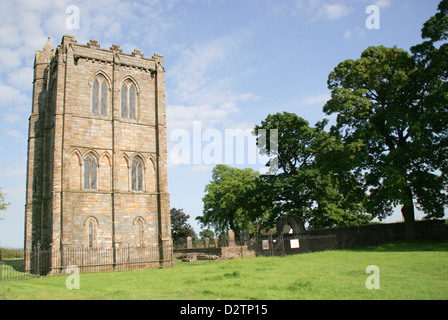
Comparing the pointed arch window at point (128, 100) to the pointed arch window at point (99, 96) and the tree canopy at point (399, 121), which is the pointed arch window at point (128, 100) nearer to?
the pointed arch window at point (99, 96)

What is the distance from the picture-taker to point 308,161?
34844 mm

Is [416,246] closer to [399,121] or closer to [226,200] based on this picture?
[399,121]

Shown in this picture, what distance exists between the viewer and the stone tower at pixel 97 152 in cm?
2441

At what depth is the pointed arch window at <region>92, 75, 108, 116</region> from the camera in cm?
2673

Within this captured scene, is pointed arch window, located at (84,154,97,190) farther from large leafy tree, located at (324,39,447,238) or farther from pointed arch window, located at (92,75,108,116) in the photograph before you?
large leafy tree, located at (324,39,447,238)

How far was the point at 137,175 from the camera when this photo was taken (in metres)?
27.2

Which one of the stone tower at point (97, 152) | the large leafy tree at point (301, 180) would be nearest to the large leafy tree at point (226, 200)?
the large leafy tree at point (301, 180)

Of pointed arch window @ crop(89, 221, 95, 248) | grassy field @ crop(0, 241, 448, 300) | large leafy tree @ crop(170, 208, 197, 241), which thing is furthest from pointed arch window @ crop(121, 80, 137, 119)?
large leafy tree @ crop(170, 208, 197, 241)

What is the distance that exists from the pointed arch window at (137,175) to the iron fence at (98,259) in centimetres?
450

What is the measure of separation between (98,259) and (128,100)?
11887mm

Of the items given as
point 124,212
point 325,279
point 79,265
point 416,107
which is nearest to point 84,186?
point 124,212

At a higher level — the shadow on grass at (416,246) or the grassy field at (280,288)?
the grassy field at (280,288)

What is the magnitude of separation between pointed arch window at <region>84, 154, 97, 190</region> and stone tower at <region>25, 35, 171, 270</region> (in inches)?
2.6
